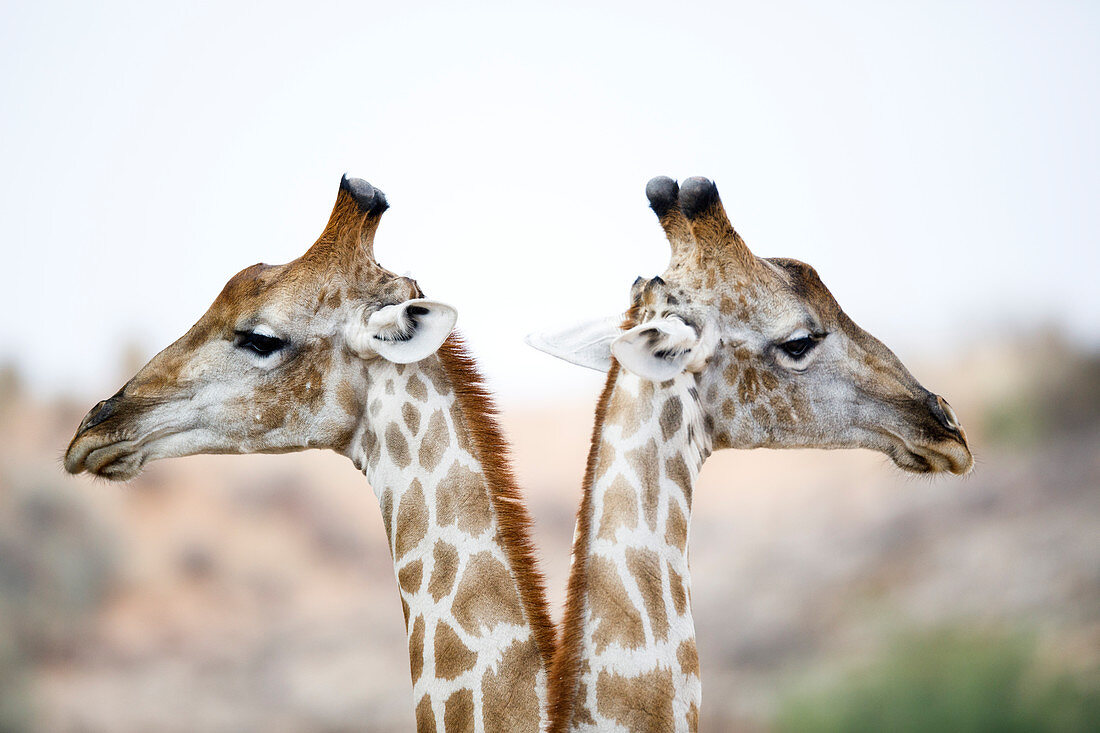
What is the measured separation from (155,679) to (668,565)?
9.69 meters

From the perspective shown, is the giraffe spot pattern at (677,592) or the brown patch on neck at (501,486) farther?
the brown patch on neck at (501,486)

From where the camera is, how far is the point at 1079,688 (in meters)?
11.1

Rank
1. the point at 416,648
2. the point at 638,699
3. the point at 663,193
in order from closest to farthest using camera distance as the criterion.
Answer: the point at 638,699 → the point at 416,648 → the point at 663,193

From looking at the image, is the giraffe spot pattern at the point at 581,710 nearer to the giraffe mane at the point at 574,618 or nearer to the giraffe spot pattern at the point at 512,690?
the giraffe mane at the point at 574,618

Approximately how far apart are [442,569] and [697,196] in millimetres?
1709

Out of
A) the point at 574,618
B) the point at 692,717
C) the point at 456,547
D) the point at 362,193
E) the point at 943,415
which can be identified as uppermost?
the point at 362,193

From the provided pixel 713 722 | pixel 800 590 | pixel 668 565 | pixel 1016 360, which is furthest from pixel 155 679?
pixel 1016 360

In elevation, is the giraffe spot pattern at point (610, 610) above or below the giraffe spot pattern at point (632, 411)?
below

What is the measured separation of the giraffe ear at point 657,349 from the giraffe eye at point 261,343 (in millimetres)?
1386

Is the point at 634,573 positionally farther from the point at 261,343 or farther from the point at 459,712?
the point at 261,343

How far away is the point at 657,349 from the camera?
294cm

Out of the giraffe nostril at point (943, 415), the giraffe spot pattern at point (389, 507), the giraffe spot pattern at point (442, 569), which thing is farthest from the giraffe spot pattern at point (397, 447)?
the giraffe nostril at point (943, 415)

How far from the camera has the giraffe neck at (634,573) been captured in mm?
2785

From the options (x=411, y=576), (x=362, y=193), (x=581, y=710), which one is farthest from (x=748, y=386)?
(x=362, y=193)
